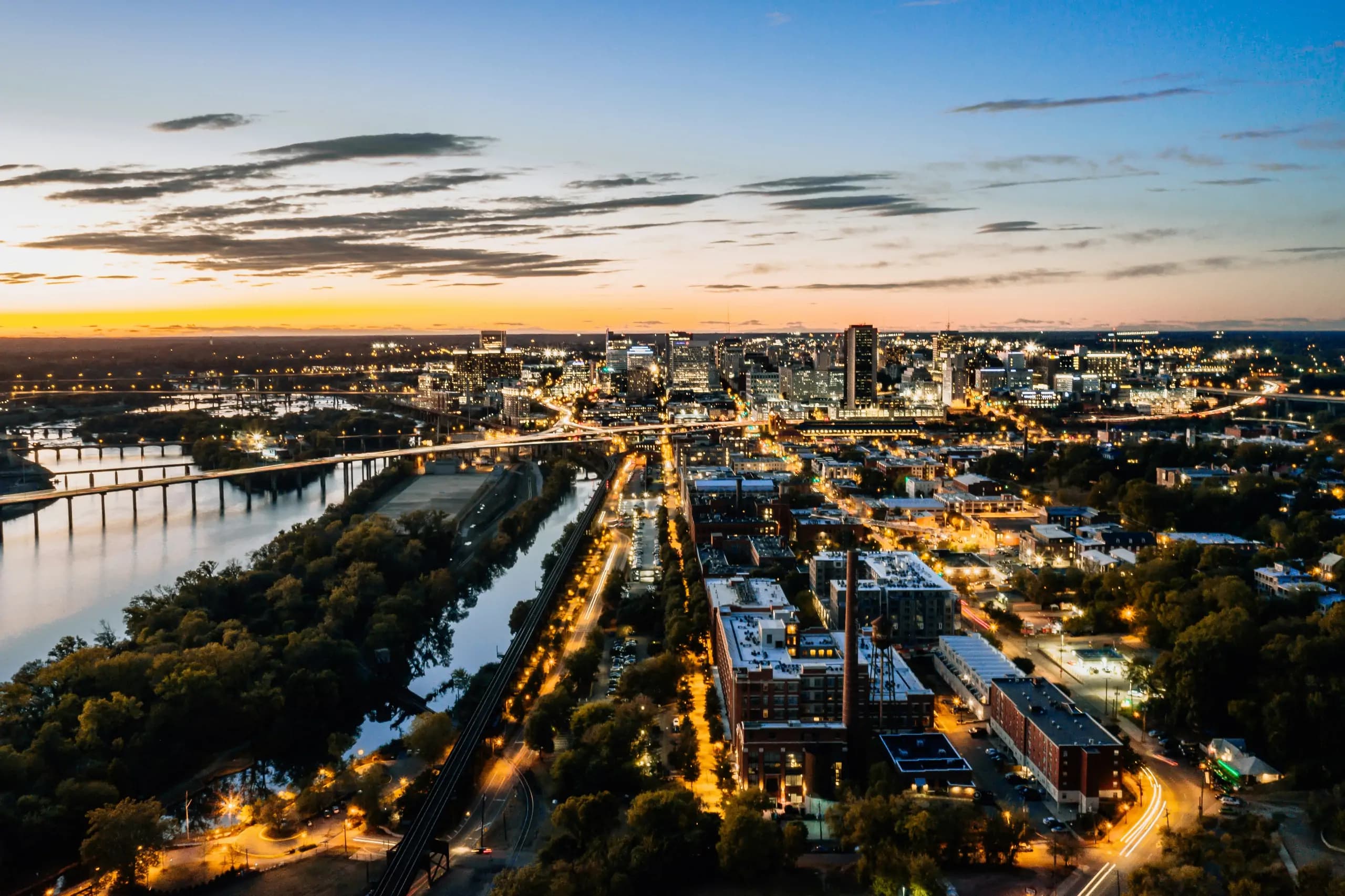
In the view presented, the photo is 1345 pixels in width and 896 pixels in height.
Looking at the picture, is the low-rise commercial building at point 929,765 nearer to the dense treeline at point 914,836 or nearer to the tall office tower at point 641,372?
the dense treeline at point 914,836

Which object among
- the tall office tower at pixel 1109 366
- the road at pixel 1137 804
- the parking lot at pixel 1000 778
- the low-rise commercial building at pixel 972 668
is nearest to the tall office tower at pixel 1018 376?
the tall office tower at pixel 1109 366

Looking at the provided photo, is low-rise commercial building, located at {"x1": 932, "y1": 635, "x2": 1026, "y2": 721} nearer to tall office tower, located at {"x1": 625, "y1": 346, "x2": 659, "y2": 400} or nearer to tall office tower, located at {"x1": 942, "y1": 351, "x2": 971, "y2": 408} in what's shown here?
tall office tower, located at {"x1": 942, "y1": 351, "x2": 971, "y2": 408}

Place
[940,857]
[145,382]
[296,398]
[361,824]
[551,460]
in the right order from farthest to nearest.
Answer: [145,382] < [296,398] < [551,460] < [361,824] < [940,857]

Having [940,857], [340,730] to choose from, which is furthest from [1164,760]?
[340,730]

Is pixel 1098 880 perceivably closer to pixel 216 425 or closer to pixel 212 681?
pixel 212 681

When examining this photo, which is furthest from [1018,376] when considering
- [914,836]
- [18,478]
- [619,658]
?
[914,836]

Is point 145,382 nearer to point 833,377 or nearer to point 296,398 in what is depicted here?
point 296,398
